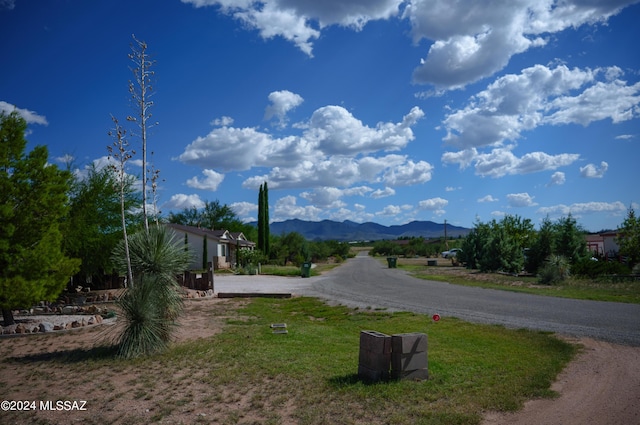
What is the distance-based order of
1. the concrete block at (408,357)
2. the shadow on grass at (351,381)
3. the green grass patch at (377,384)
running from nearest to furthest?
the green grass patch at (377,384) < the shadow on grass at (351,381) < the concrete block at (408,357)

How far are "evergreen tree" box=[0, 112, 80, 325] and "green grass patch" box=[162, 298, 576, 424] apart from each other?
4.95 m

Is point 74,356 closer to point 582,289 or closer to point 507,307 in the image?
point 507,307

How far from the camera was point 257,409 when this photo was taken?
573 cm

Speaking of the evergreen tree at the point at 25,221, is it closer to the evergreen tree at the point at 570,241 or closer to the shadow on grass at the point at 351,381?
the shadow on grass at the point at 351,381

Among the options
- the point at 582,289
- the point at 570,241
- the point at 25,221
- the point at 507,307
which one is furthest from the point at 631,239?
the point at 25,221

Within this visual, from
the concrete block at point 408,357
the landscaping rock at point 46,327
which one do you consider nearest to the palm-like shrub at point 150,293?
the landscaping rock at point 46,327

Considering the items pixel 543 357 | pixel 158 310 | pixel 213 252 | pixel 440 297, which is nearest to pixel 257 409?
pixel 158 310

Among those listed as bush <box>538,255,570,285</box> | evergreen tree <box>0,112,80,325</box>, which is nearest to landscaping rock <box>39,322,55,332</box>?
evergreen tree <box>0,112,80,325</box>

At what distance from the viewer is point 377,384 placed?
6.41 m

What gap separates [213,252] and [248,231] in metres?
24.7

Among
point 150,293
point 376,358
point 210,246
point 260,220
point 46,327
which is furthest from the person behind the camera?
point 260,220

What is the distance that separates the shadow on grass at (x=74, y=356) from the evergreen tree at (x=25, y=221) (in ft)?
9.87

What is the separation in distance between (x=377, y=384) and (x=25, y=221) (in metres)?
9.90

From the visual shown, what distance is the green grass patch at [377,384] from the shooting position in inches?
221
